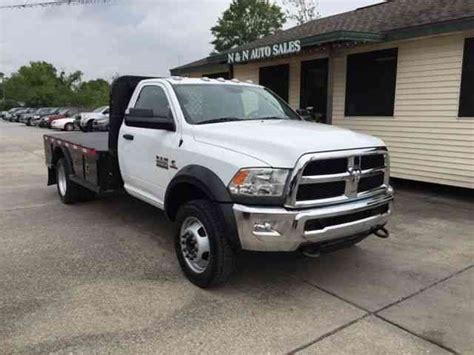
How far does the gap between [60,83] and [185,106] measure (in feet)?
319

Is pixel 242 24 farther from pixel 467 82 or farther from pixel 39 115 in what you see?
pixel 467 82

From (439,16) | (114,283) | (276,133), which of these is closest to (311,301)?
(276,133)

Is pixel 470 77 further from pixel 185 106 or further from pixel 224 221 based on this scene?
pixel 224 221

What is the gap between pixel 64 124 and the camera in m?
31.1

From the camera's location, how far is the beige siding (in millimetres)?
8320

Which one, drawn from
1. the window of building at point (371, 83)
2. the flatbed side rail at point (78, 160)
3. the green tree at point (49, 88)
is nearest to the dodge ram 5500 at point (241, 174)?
the flatbed side rail at point (78, 160)

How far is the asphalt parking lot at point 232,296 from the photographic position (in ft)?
10.7

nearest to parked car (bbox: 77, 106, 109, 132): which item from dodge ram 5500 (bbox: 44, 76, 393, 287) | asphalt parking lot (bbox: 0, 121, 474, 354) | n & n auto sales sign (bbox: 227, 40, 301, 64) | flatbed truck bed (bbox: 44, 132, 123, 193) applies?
n & n auto sales sign (bbox: 227, 40, 301, 64)

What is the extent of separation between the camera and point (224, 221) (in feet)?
12.4

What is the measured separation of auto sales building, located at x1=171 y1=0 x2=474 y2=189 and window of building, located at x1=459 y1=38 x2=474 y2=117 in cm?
2

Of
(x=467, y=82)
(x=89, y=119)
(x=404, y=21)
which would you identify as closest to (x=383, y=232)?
(x=467, y=82)

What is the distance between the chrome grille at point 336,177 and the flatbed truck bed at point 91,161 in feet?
10.1

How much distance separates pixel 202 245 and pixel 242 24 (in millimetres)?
43544

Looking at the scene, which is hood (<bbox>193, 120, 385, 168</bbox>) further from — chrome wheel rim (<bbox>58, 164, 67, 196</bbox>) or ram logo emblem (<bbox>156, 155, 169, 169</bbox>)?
chrome wheel rim (<bbox>58, 164, 67, 196</bbox>)
